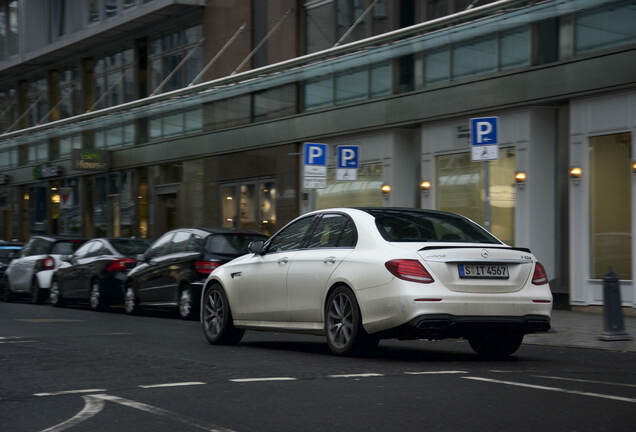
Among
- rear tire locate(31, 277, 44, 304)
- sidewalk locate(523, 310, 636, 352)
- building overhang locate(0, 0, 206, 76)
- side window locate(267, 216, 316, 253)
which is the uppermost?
building overhang locate(0, 0, 206, 76)

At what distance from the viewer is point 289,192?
27.2 meters

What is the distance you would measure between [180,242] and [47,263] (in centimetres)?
690

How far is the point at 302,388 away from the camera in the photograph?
24.8 feet

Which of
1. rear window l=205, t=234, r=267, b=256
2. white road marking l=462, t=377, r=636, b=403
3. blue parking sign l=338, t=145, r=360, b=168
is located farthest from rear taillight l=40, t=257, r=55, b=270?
white road marking l=462, t=377, r=636, b=403

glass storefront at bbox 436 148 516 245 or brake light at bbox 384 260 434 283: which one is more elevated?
glass storefront at bbox 436 148 516 245

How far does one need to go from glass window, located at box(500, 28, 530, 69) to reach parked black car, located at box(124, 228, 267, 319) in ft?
20.2

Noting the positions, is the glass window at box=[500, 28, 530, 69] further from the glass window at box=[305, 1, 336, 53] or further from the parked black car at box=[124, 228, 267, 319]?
the glass window at box=[305, 1, 336, 53]

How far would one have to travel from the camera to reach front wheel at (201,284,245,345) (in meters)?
11.8

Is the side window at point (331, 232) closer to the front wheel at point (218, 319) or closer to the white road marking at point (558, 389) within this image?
the front wheel at point (218, 319)

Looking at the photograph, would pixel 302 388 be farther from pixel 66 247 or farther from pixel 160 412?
pixel 66 247

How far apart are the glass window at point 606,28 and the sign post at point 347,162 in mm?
4382

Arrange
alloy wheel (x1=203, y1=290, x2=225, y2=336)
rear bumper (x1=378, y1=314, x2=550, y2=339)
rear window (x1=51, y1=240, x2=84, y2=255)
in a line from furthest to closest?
1. rear window (x1=51, y1=240, x2=84, y2=255)
2. alloy wheel (x1=203, y1=290, x2=225, y2=336)
3. rear bumper (x1=378, y1=314, x2=550, y2=339)

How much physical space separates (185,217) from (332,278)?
22.7 m

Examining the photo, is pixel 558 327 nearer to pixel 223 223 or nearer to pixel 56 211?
pixel 223 223
